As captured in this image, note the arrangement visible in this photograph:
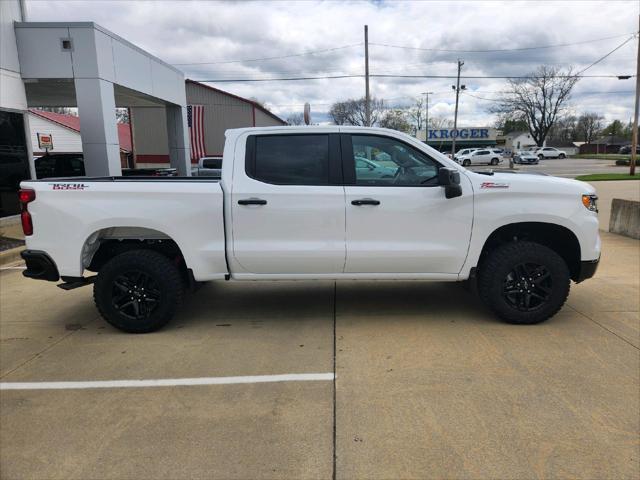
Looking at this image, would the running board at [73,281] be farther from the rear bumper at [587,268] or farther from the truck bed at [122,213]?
the rear bumper at [587,268]

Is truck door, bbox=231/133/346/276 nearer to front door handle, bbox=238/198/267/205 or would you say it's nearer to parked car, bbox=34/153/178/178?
front door handle, bbox=238/198/267/205

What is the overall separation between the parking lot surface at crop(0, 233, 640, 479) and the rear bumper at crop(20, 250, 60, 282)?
2.04ft

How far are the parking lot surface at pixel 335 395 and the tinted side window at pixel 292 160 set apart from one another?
1473 mm

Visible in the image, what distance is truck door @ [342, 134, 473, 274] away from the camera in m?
4.66

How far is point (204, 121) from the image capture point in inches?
1438

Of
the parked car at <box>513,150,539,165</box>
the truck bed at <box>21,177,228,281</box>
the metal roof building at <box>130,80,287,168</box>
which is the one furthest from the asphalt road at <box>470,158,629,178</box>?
the truck bed at <box>21,177,228,281</box>

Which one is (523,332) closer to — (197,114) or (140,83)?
(140,83)

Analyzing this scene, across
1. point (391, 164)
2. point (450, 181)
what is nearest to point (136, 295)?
point (391, 164)

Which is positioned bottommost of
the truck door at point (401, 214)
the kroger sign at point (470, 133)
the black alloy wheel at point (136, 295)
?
the black alloy wheel at point (136, 295)

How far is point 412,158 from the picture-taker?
477cm

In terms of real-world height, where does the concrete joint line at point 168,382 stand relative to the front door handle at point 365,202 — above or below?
below

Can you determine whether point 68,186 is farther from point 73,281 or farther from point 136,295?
point 136,295

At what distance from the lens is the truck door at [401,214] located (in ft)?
15.3

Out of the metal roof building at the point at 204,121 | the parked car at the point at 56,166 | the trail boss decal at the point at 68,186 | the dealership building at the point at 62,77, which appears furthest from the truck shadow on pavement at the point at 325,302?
the metal roof building at the point at 204,121
